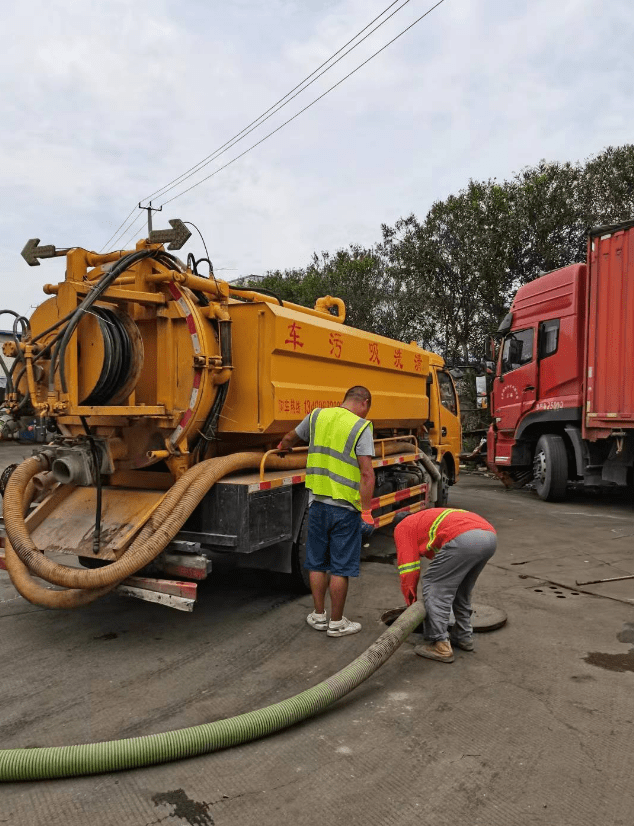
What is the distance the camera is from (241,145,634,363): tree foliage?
15.7 meters

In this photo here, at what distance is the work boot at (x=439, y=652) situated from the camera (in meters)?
3.72

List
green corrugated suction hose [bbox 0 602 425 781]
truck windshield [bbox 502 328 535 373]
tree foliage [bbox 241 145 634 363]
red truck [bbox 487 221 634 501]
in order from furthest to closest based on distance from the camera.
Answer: tree foliage [bbox 241 145 634 363] → truck windshield [bbox 502 328 535 373] → red truck [bbox 487 221 634 501] → green corrugated suction hose [bbox 0 602 425 781]

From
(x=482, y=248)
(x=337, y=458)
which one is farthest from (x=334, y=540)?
(x=482, y=248)

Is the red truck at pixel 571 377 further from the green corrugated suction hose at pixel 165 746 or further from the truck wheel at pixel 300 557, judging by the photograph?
the green corrugated suction hose at pixel 165 746

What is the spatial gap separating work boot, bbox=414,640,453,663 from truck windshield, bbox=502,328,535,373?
7476 millimetres

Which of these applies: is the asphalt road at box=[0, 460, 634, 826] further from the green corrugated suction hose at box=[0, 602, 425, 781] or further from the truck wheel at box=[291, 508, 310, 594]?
the truck wheel at box=[291, 508, 310, 594]

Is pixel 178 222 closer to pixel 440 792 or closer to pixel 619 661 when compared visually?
pixel 440 792

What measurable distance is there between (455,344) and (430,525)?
48.7 feet

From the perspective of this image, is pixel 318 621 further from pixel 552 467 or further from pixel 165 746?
pixel 552 467

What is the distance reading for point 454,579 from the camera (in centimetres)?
374

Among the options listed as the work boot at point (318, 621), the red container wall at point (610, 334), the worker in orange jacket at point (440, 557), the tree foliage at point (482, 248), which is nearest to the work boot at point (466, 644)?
the worker in orange jacket at point (440, 557)

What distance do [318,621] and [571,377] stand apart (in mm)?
6839

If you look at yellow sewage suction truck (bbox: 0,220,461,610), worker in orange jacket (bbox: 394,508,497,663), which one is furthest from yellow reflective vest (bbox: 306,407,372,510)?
worker in orange jacket (bbox: 394,508,497,663)

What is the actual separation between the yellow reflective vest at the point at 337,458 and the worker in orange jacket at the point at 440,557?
20.4 inches
